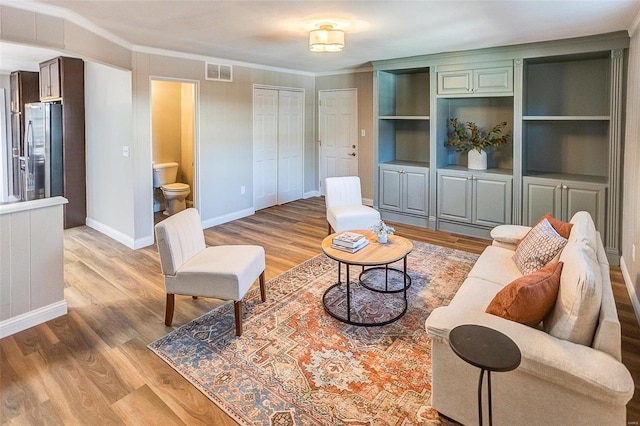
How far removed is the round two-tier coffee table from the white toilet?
3.62 metres

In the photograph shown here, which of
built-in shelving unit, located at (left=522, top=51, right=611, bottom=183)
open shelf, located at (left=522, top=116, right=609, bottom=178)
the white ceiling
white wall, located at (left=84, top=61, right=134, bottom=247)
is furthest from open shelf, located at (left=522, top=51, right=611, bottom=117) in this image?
white wall, located at (left=84, top=61, right=134, bottom=247)

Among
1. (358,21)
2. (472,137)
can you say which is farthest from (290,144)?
(358,21)

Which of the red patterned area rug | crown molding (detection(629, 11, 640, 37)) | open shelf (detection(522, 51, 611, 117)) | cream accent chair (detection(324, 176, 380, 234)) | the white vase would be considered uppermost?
→ crown molding (detection(629, 11, 640, 37))

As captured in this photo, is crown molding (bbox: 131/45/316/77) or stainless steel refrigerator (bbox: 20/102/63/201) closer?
crown molding (bbox: 131/45/316/77)

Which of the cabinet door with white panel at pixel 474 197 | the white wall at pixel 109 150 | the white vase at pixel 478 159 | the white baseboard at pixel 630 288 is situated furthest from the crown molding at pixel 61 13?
the white baseboard at pixel 630 288

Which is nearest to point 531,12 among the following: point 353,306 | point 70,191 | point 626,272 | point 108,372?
point 626,272

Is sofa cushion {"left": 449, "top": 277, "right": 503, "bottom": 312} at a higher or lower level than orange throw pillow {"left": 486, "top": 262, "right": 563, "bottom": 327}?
lower

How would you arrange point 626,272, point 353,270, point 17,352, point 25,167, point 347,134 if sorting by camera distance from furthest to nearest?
point 347,134 → point 25,167 → point 353,270 → point 626,272 → point 17,352

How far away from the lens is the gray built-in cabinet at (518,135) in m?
4.20

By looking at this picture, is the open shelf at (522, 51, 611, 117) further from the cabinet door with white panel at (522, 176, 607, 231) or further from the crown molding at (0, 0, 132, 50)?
the crown molding at (0, 0, 132, 50)

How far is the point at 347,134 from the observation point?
718 cm

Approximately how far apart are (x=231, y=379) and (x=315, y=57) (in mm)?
4496

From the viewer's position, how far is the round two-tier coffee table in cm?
294

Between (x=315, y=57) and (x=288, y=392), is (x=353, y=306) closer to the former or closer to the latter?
(x=288, y=392)
